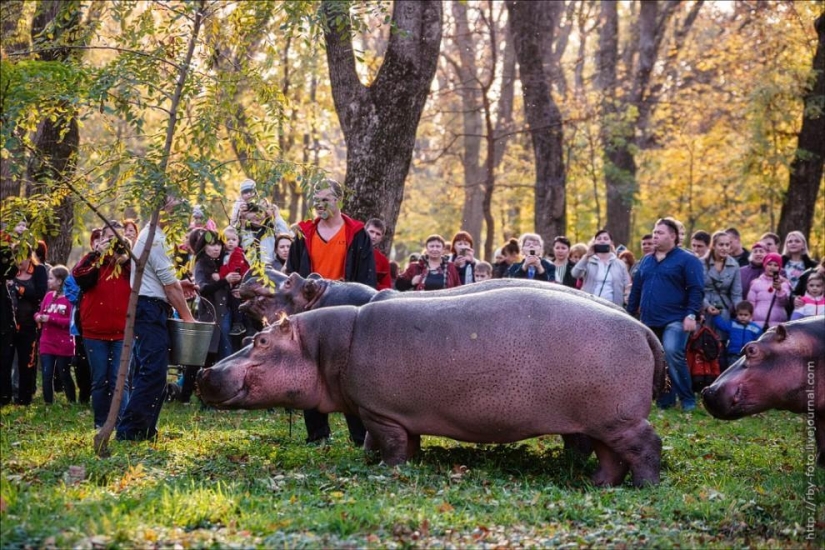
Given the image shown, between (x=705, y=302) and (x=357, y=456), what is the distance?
7.72m

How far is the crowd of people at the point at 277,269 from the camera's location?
9.91m

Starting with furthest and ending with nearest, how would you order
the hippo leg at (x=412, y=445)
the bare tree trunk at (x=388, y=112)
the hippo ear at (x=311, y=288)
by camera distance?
the bare tree trunk at (x=388, y=112), the hippo ear at (x=311, y=288), the hippo leg at (x=412, y=445)

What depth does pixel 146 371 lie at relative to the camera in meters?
9.80

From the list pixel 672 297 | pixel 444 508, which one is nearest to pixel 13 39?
pixel 444 508

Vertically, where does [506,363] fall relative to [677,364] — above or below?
above

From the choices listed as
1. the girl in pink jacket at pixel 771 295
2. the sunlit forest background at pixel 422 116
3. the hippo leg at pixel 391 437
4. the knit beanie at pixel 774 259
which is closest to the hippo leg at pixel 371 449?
the hippo leg at pixel 391 437

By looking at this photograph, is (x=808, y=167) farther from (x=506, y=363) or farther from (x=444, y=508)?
(x=444, y=508)

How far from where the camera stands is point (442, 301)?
8664 millimetres

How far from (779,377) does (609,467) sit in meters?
1.53

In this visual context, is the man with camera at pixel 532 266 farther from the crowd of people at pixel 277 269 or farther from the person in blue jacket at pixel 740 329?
the person in blue jacket at pixel 740 329

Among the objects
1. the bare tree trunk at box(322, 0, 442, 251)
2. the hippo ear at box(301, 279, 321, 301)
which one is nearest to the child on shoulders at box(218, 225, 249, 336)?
the bare tree trunk at box(322, 0, 442, 251)

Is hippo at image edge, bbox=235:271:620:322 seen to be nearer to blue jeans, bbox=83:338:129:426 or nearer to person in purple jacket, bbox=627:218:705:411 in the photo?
blue jeans, bbox=83:338:129:426

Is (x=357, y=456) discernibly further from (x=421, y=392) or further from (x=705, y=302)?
(x=705, y=302)

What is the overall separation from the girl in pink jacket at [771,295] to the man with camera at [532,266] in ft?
9.53
